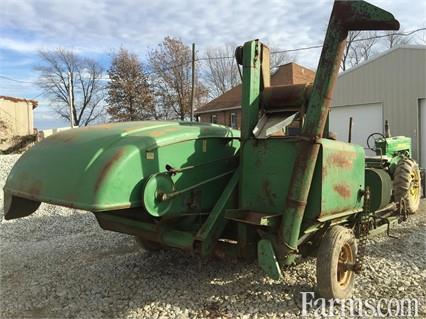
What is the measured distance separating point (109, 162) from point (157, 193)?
0.55 m

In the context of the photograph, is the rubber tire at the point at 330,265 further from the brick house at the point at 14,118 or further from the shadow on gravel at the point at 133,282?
the brick house at the point at 14,118

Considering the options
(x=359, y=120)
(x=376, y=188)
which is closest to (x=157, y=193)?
(x=376, y=188)

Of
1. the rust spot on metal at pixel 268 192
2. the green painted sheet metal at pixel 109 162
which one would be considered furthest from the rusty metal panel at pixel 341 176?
the green painted sheet metal at pixel 109 162

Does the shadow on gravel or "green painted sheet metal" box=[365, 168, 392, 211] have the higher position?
"green painted sheet metal" box=[365, 168, 392, 211]

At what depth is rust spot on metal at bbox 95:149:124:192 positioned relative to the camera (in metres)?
3.55

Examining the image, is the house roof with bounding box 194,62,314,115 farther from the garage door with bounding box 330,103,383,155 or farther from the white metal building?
the white metal building

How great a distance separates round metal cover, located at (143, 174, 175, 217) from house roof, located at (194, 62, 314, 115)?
23244 millimetres

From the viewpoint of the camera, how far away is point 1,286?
16.5 ft

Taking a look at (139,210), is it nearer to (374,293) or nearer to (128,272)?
(128,272)

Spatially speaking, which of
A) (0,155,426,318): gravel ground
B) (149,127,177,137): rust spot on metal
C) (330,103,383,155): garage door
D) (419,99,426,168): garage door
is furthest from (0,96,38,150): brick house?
(149,127,177,137): rust spot on metal

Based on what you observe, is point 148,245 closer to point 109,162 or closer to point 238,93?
point 109,162

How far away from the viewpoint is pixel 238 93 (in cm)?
3141

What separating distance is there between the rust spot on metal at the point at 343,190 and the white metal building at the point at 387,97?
10.3 meters

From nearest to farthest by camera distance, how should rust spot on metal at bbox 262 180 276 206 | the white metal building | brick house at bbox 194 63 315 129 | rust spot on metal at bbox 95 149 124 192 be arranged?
rust spot on metal at bbox 95 149 124 192 < rust spot on metal at bbox 262 180 276 206 < the white metal building < brick house at bbox 194 63 315 129
